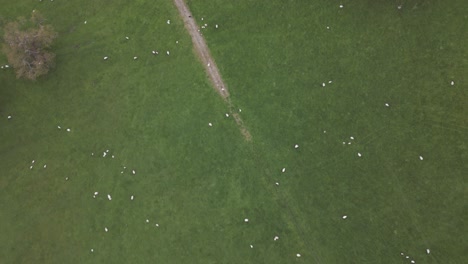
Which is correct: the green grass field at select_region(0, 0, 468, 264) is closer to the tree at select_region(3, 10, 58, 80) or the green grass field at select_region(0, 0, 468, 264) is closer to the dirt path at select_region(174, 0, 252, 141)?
the dirt path at select_region(174, 0, 252, 141)

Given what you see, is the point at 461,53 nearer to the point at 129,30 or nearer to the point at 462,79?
the point at 462,79

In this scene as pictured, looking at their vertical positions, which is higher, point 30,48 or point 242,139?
point 30,48

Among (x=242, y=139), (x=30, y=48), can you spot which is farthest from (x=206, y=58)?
(x=30, y=48)

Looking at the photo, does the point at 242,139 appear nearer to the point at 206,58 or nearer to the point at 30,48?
the point at 206,58

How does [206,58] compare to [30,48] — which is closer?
[30,48]

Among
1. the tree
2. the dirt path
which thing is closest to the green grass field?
the dirt path

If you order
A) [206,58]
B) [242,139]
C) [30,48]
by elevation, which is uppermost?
[30,48]
